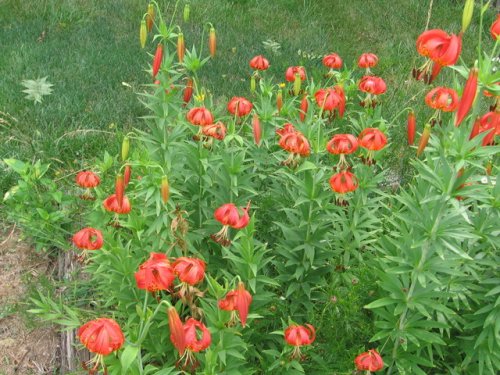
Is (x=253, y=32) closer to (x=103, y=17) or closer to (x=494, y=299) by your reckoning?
(x=103, y=17)

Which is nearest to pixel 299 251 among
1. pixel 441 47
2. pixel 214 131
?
pixel 214 131

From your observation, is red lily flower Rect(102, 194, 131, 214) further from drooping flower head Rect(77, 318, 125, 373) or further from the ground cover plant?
drooping flower head Rect(77, 318, 125, 373)

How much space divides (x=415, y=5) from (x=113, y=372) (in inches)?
195

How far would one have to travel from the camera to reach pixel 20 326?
9.25ft

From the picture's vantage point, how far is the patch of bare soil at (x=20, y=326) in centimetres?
270

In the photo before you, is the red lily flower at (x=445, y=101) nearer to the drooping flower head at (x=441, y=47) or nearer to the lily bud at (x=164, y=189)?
the drooping flower head at (x=441, y=47)

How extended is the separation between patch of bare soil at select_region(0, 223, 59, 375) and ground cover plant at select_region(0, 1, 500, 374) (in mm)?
226

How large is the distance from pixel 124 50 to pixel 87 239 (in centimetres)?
297

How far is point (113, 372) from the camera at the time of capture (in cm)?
191

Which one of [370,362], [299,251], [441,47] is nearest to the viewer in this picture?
[441,47]

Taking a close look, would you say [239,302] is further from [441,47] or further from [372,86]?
[372,86]

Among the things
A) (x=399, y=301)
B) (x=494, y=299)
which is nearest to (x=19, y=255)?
(x=399, y=301)

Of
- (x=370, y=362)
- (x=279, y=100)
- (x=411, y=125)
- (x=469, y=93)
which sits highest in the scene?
(x=469, y=93)

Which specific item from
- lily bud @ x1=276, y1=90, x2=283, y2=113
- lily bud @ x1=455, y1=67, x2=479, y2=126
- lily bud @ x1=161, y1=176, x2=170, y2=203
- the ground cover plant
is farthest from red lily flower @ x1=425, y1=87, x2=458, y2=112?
lily bud @ x1=161, y1=176, x2=170, y2=203
